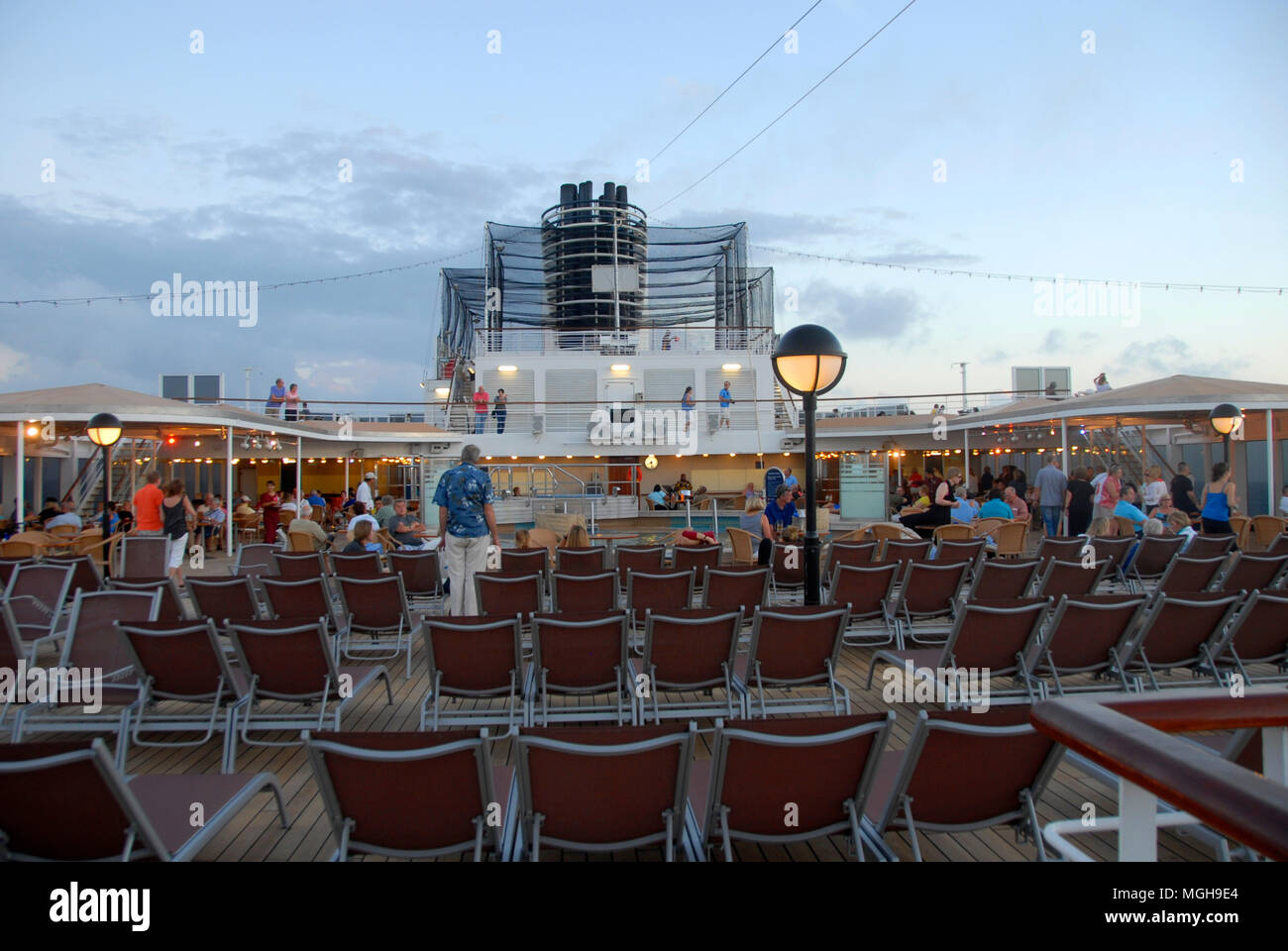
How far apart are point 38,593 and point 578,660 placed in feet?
16.2

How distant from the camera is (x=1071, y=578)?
219 inches

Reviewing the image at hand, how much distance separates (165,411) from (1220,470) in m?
15.0

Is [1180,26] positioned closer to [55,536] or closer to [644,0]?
[644,0]

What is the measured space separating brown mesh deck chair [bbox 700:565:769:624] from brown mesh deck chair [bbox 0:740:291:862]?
3404 mm

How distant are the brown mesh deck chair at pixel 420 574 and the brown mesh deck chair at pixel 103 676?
2382 mm

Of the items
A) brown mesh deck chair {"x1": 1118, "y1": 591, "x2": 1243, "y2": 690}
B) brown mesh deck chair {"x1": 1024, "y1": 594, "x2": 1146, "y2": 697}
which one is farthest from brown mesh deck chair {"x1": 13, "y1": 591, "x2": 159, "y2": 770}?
brown mesh deck chair {"x1": 1118, "y1": 591, "x2": 1243, "y2": 690}

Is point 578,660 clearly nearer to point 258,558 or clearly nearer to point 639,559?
point 639,559

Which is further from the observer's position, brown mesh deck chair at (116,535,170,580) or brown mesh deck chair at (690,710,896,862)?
brown mesh deck chair at (116,535,170,580)

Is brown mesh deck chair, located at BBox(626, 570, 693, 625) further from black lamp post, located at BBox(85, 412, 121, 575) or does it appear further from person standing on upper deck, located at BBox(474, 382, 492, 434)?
person standing on upper deck, located at BBox(474, 382, 492, 434)

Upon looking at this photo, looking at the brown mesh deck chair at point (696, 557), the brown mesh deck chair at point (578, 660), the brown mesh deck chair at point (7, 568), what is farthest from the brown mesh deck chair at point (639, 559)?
the brown mesh deck chair at point (7, 568)

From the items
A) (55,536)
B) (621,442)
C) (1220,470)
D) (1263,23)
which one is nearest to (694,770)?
(1220,470)

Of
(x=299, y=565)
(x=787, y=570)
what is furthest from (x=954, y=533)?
(x=299, y=565)

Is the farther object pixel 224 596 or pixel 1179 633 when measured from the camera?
pixel 224 596

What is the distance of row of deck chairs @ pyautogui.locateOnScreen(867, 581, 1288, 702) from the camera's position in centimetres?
399
